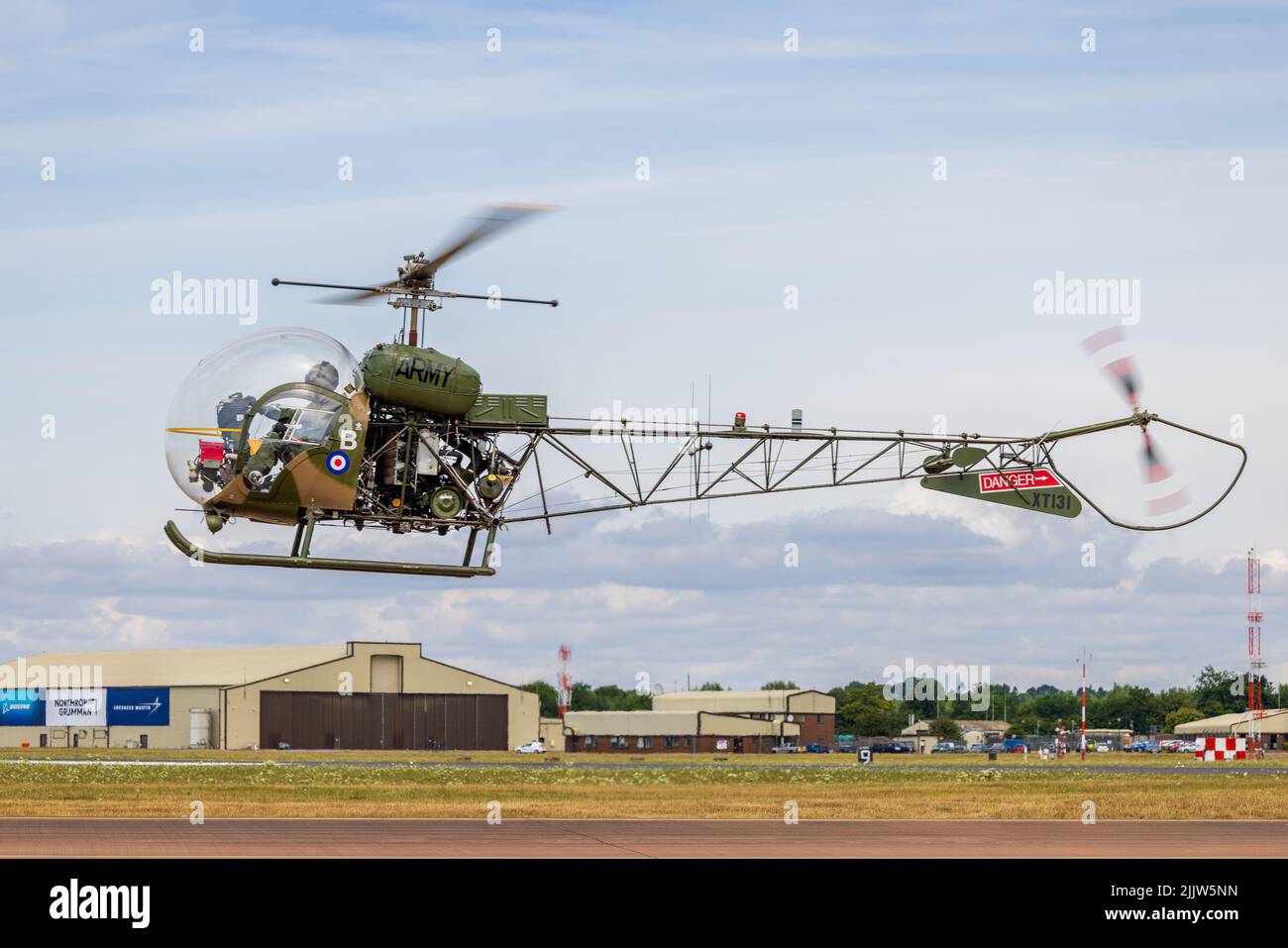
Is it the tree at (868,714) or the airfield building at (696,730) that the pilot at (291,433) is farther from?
the tree at (868,714)

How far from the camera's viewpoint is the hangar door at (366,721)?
4094 inches

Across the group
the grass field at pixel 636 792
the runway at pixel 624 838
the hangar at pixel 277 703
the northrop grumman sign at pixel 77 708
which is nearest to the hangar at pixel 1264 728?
the hangar at pixel 277 703

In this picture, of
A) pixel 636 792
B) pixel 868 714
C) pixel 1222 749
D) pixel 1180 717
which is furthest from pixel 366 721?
pixel 1180 717

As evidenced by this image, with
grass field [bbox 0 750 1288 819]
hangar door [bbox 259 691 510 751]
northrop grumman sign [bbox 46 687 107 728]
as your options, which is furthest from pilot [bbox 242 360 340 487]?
northrop grumman sign [bbox 46 687 107 728]

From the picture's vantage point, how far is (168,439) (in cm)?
2541

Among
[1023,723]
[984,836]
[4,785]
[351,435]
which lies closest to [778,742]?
[1023,723]

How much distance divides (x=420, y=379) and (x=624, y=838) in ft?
32.8

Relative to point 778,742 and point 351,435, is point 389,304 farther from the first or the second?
point 778,742

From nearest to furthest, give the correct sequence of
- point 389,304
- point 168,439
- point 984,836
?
point 168,439, point 389,304, point 984,836

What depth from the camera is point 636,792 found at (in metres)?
45.4

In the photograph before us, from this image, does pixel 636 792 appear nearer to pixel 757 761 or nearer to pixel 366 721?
pixel 757 761

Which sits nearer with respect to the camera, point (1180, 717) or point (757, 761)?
point (757, 761)

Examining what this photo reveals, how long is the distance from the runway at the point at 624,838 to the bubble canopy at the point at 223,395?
6562mm
